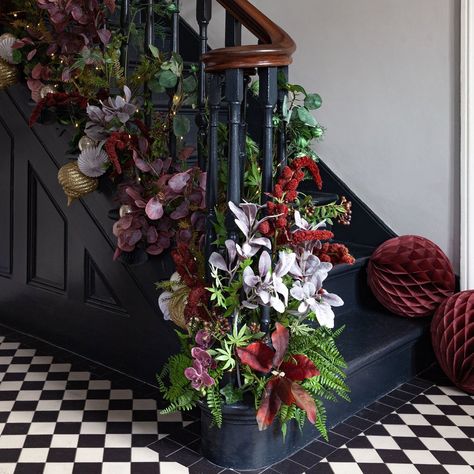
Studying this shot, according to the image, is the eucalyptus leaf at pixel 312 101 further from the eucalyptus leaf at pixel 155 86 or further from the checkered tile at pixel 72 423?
the checkered tile at pixel 72 423

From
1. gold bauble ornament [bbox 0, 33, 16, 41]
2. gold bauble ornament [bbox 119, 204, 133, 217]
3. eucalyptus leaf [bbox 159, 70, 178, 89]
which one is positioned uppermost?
gold bauble ornament [bbox 0, 33, 16, 41]

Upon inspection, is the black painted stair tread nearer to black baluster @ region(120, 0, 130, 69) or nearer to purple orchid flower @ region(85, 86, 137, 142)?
purple orchid flower @ region(85, 86, 137, 142)

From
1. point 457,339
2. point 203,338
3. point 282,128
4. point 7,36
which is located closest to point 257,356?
point 203,338

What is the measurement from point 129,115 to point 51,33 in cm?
65

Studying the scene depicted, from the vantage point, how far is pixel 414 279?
3709 mm

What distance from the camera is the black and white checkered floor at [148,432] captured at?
8.89 feet

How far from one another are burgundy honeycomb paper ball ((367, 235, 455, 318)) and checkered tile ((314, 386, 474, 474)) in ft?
1.60

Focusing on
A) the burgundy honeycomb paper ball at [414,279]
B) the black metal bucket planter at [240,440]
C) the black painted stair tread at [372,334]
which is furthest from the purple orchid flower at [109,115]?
the burgundy honeycomb paper ball at [414,279]

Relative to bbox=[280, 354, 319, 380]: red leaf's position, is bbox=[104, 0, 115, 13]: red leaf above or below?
above

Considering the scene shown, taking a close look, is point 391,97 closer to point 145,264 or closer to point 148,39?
point 148,39

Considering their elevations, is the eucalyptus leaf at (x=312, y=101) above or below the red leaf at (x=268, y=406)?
above

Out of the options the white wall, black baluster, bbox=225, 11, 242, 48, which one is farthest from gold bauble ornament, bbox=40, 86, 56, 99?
the white wall

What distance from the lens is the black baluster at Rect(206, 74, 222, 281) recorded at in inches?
102

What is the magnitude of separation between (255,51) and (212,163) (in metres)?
0.40
